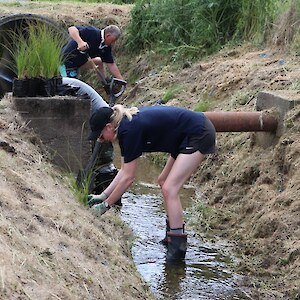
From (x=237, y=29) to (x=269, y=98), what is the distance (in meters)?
5.22

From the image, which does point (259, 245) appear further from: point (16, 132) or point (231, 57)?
point (231, 57)

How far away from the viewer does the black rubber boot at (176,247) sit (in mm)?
6891

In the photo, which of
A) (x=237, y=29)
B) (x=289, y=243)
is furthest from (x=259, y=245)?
(x=237, y=29)

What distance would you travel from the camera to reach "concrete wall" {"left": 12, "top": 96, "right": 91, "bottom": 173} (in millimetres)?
7695

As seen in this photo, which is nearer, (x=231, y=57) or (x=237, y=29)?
(x=231, y=57)

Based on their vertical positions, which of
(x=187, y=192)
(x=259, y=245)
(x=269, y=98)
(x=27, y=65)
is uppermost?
(x=27, y=65)

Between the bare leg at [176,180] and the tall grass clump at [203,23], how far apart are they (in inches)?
261

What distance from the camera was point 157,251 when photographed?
7109 mm

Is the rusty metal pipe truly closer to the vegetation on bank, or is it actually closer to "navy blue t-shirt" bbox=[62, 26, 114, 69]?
"navy blue t-shirt" bbox=[62, 26, 114, 69]

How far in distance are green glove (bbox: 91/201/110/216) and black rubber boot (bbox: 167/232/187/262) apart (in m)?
0.80

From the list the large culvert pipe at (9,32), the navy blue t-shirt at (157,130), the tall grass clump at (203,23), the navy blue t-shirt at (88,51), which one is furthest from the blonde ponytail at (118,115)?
the tall grass clump at (203,23)

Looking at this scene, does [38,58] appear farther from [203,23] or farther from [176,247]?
[203,23]

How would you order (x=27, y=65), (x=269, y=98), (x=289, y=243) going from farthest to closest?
(x=269, y=98) → (x=27, y=65) → (x=289, y=243)

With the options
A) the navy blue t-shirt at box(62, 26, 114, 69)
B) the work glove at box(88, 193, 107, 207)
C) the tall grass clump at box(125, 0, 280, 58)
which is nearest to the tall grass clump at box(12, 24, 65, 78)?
the navy blue t-shirt at box(62, 26, 114, 69)
